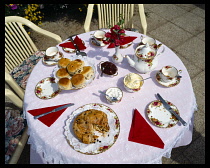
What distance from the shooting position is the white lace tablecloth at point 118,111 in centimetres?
150

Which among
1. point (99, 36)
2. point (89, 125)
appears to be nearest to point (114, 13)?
point (99, 36)

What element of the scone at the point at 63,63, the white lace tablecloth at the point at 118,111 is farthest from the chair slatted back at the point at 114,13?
the scone at the point at 63,63

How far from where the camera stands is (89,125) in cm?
159

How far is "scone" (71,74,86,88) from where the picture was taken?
1801 mm

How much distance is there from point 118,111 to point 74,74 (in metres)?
0.68

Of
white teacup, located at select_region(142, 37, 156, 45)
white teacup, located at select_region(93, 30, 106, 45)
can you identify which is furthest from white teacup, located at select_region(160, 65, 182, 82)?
white teacup, located at select_region(93, 30, 106, 45)

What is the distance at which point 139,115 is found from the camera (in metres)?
1.69

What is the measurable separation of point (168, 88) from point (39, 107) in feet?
4.87

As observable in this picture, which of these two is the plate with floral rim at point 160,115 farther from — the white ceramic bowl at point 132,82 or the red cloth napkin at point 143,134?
the white ceramic bowl at point 132,82

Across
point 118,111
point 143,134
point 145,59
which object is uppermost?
point 145,59

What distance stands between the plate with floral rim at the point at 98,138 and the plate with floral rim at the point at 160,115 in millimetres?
366

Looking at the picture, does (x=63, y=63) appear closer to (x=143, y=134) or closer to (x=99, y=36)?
(x=99, y=36)
